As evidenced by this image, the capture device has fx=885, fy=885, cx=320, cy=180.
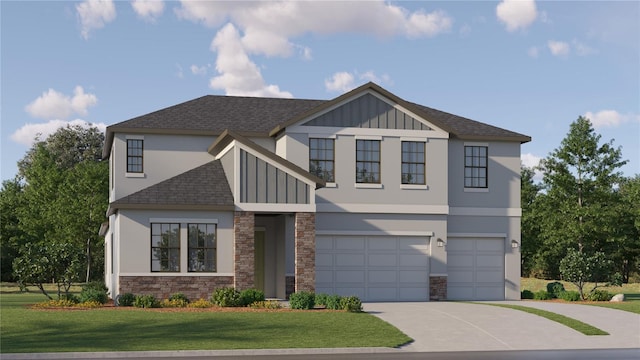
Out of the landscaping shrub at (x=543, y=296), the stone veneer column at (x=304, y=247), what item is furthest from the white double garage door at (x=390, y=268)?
the stone veneer column at (x=304, y=247)

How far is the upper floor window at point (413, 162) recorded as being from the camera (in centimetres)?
3794

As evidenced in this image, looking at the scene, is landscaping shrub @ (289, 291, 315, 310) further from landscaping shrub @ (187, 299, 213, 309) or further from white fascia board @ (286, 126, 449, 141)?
white fascia board @ (286, 126, 449, 141)

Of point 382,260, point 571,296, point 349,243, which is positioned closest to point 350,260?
point 349,243

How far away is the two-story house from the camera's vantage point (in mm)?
32781

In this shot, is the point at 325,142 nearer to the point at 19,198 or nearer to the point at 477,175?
the point at 477,175

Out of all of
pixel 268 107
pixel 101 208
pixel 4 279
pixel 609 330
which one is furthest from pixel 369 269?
pixel 4 279

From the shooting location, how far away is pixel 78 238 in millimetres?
61500

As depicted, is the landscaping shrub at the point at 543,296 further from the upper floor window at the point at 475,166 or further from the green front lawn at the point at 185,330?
the green front lawn at the point at 185,330

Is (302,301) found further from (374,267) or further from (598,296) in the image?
(598,296)

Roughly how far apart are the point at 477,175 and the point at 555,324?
13.0 m

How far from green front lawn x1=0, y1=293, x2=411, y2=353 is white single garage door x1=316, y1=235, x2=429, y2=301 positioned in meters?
7.94

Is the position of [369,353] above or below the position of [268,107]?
below

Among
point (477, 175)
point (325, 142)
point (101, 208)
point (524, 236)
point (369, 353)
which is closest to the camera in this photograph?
point (369, 353)

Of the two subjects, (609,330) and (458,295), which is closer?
(609,330)
